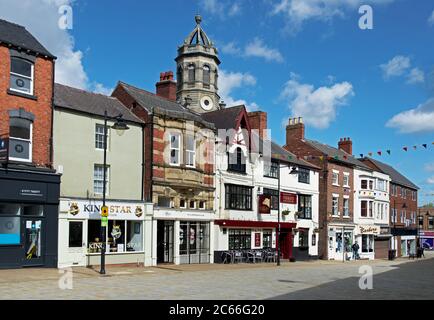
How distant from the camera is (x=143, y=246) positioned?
102 ft

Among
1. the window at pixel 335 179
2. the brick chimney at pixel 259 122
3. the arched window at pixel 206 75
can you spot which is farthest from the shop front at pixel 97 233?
the arched window at pixel 206 75

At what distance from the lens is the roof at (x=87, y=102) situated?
2866cm

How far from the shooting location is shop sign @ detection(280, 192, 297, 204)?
1694 inches

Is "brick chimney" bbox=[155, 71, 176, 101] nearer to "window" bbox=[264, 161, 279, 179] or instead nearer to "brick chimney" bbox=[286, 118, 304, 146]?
"window" bbox=[264, 161, 279, 179]

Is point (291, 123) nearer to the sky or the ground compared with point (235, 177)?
nearer to the sky

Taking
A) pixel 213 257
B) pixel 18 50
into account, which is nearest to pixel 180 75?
pixel 213 257

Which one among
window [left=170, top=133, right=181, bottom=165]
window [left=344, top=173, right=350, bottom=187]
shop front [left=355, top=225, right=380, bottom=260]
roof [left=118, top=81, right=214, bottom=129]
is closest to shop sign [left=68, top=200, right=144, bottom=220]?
window [left=170, top=133, right=181, bottom=165]

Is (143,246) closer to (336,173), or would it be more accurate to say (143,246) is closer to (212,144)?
(212,144)

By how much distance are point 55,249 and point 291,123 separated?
106 feet

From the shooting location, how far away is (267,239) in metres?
41.4

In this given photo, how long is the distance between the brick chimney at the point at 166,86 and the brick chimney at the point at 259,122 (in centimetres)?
711

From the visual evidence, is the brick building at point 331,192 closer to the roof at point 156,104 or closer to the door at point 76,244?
the roof at point 156,104

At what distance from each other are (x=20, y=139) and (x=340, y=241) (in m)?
35.8

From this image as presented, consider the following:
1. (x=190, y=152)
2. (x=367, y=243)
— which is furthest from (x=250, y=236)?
(x=367, y=243)
